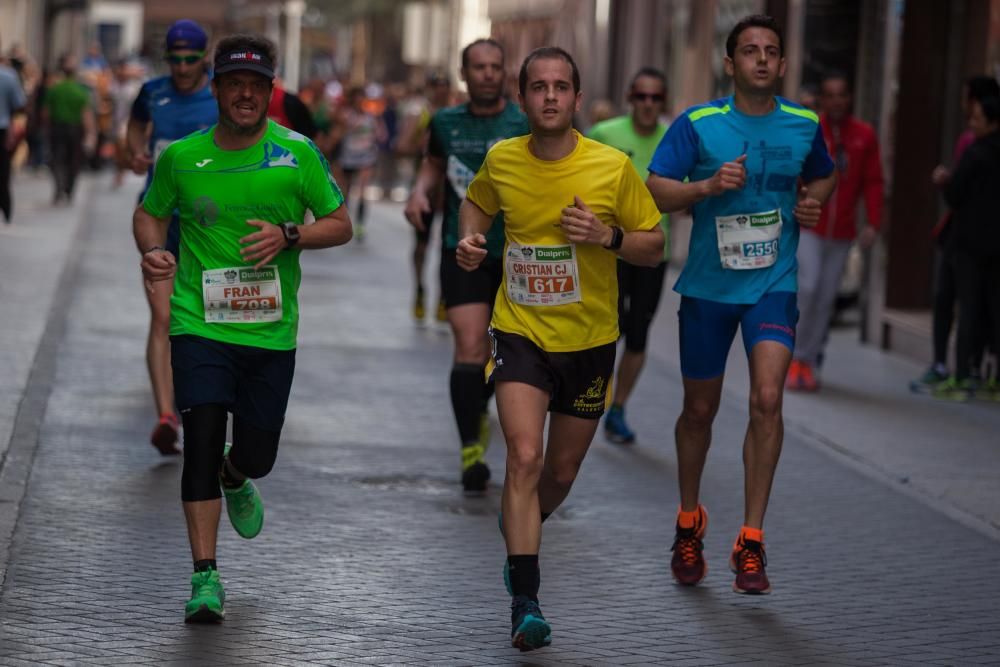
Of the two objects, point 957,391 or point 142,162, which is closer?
Answer: point 142,162

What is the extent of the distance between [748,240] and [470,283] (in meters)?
2.21

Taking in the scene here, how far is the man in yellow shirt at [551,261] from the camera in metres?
6.05

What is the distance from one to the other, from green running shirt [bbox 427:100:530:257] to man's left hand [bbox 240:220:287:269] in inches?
113

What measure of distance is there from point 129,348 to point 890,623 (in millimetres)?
7647

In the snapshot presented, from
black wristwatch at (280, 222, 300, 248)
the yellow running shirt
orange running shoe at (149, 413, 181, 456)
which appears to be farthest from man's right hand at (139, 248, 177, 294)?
orange running shoe at (149, 413, 181, 456)

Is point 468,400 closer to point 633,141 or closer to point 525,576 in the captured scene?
point 633,141

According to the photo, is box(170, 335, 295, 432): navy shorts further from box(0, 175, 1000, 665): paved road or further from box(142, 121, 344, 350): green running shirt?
box(0, 175, 1000, 665): paved road

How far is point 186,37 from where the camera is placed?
9.40 m

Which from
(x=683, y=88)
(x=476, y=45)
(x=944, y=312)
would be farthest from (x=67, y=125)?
(x=476, y=45)

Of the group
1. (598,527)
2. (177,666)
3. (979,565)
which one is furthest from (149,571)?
(979,565)

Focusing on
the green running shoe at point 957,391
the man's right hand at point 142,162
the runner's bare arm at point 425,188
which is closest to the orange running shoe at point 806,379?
the green running shoe at point 957,391

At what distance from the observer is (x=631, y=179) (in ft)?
20.4

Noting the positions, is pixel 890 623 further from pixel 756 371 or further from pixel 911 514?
pixel 911 514

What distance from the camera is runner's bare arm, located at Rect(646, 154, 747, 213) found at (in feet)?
21.9
